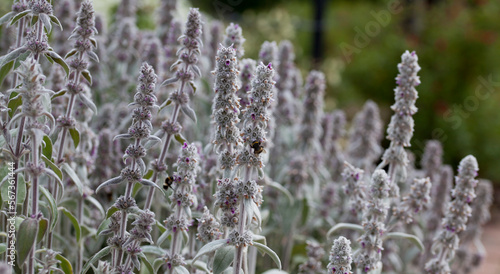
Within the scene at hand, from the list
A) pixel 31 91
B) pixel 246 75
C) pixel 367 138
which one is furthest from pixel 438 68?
pixel 31 91

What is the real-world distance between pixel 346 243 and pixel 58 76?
4.80ft

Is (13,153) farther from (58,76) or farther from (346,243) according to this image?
(346,243)

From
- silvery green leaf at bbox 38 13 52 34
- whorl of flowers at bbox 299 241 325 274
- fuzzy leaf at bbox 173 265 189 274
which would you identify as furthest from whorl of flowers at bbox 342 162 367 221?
silvery green leaf at bbox 38 13 52 34

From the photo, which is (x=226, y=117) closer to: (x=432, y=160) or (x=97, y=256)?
(x=97, y=256)

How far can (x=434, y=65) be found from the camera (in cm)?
684

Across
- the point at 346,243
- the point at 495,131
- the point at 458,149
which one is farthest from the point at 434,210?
the point at 495,131

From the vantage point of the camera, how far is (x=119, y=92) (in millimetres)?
3693

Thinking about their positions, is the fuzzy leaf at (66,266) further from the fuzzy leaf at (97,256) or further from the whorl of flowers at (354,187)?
the whorl of flowers at (354,187)

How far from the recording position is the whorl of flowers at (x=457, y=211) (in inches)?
86.6

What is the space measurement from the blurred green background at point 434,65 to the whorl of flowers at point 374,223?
3.90m

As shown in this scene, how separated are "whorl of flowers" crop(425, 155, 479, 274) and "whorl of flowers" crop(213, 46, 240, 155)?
0.94 metres

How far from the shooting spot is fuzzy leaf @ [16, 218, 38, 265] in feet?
5.27

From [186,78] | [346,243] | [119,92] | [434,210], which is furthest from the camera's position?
[119,92]

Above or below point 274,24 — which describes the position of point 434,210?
below
